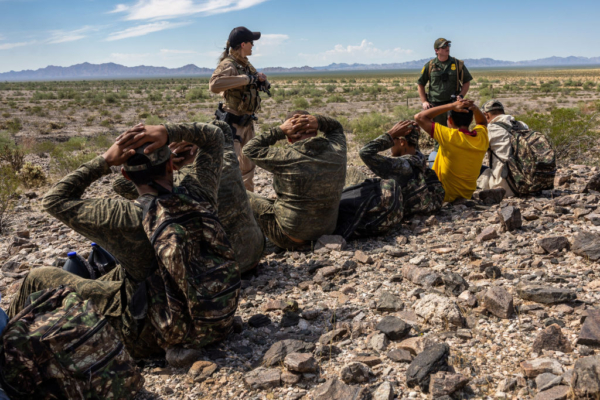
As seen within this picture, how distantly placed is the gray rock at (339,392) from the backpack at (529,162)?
394 cm

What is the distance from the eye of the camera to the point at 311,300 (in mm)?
3508

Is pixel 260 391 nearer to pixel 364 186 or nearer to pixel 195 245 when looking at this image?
pixel 195 245

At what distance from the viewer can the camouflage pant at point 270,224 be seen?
15.1ft

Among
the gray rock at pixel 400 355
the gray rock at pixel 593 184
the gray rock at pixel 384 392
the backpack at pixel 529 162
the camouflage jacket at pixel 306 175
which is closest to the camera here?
the gray rock at pixel 384 392

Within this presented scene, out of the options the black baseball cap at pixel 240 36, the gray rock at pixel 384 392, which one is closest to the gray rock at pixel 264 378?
the gray rock at pixel 384 392

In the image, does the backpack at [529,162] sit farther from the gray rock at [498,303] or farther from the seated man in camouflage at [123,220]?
the seated man in camouflage at [123,220]

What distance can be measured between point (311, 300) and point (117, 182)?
6.16 feet

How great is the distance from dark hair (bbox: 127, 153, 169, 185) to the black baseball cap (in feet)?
11.5

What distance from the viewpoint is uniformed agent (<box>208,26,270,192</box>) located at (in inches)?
219

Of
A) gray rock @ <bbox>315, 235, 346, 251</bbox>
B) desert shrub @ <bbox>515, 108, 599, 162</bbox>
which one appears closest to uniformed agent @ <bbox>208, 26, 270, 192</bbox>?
gray rock @ <bbox>315, 235, 346, 251</bbox>

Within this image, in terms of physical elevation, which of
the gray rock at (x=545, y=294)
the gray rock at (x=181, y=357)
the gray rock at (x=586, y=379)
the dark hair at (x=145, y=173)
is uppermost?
the dark hair at (x=145, y=173)

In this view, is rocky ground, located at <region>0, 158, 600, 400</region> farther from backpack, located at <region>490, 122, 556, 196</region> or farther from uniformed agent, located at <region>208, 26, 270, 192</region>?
uniformed agent, located at <region>208, 26, 270, 192</region>

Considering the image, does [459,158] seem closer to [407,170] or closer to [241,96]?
[407,170]

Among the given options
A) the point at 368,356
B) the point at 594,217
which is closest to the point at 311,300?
the point at 368,356
